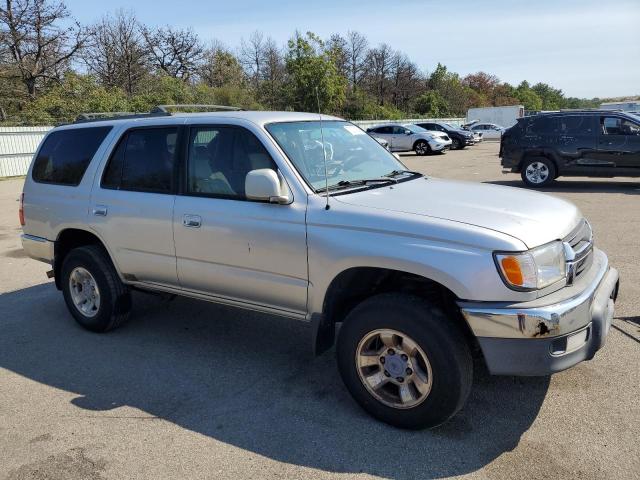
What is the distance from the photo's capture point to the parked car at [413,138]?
2742 cm

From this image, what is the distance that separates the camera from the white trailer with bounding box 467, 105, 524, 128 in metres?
50.1

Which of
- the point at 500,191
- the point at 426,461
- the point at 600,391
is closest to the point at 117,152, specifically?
the point at 500,191

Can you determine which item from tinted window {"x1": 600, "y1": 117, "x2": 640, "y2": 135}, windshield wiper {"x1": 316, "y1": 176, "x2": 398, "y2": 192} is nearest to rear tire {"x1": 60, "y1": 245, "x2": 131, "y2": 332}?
windshield wiper {"x1": 316, "y1": 176, "x2": 398, "y2": 192}

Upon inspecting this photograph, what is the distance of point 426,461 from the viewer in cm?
302

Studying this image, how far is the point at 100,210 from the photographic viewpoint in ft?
15.5

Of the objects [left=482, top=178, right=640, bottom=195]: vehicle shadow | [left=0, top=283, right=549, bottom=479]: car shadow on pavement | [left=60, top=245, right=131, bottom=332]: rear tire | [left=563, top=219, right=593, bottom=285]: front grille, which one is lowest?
[left=0, top=283, right=549, bottom=479]: car shadow on pavement

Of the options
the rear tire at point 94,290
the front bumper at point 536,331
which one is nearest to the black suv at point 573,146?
the front bumper at point 536,331

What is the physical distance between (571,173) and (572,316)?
11.5 metres

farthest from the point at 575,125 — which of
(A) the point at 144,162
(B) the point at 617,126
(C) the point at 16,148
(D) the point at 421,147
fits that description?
(C) the point at 16,148

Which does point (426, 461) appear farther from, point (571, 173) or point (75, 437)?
point (571, 173)

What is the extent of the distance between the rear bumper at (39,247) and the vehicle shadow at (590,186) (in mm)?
10826

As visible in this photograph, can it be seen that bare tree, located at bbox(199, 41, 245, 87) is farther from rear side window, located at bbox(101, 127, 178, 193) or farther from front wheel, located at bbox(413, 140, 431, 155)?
rear side window, located at bbox(101, 127, 178, 193)

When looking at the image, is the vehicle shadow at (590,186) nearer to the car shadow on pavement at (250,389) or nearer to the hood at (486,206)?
the hood at (486,206)

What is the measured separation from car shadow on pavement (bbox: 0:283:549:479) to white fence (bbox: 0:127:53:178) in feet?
62.6
